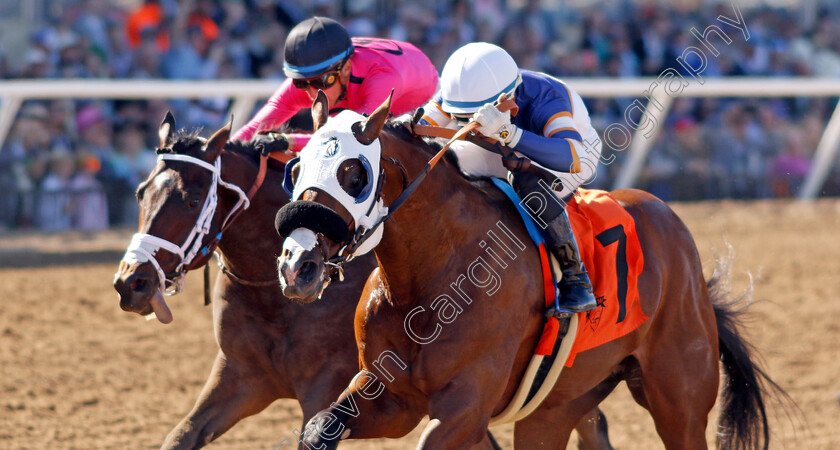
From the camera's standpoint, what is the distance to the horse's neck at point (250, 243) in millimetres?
3510

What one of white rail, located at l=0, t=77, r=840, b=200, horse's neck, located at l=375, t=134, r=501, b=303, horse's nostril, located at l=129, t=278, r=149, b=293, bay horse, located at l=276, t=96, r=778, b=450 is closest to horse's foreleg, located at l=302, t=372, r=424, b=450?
bay horse, located at l=276, t=96, r=778, b=450

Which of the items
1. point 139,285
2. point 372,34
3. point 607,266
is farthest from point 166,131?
point 372,34

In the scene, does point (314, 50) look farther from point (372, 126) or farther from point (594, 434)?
point (594, 434)

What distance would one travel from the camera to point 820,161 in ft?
35.6

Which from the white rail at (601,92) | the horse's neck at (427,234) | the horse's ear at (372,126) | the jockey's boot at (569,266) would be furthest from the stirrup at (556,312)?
the white rail at (601,92)

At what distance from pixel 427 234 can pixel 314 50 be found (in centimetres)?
105

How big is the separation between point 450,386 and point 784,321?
183 inches

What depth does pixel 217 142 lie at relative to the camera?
337cm

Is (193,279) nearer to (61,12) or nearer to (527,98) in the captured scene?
(61,12)

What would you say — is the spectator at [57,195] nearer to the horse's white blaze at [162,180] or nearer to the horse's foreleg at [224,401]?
the horse's foreleg at [224,401]

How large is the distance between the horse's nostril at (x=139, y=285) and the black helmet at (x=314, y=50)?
100 cm

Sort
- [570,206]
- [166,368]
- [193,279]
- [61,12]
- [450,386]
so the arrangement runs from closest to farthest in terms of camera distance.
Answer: [450,386]
[570,206]
[166,368]
[193,279]
[61,12]

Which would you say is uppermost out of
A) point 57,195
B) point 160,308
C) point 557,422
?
point 160,308

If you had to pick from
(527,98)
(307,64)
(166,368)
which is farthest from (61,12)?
(527,98)
